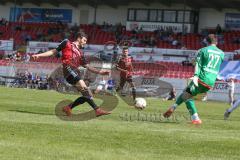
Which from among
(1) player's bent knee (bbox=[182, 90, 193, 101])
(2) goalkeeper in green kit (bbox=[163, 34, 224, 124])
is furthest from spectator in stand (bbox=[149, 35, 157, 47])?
(2) goalkeeper in green kit (bbox=[163, 34, 224, 124])

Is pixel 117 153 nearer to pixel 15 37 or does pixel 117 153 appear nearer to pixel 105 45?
pixel 105 45

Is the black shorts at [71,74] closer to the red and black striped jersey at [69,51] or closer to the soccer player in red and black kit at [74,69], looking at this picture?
the soccer player in red and black kit at [74,69]

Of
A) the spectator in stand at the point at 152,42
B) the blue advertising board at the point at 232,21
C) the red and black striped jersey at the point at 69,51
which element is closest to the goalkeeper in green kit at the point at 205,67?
the red and black striped jersey at the point at 69,51

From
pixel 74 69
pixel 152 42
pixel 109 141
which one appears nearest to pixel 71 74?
pixel 74 69

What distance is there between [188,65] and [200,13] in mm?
10730

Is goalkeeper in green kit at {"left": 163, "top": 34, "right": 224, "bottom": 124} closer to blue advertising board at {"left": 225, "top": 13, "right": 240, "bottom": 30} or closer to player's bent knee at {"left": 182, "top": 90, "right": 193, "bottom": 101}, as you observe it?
player's bent knee at {"left": 182, "top": 90, "right": 193, "bottom": 101}

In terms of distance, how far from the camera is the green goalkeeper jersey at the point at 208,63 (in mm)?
13484

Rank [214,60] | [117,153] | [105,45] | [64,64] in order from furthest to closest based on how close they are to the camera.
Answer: [105,45]
[64,64]
[214,60]
[117,153]

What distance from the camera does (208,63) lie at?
44.5 feet

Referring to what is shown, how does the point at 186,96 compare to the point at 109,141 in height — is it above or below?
above

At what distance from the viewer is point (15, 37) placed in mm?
56656

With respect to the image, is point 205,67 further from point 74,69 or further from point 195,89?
point 74,69

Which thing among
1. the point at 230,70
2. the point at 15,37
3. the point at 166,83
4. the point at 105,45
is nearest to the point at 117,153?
the point at 166,83

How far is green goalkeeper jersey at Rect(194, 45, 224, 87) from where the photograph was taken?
44.2 feet
